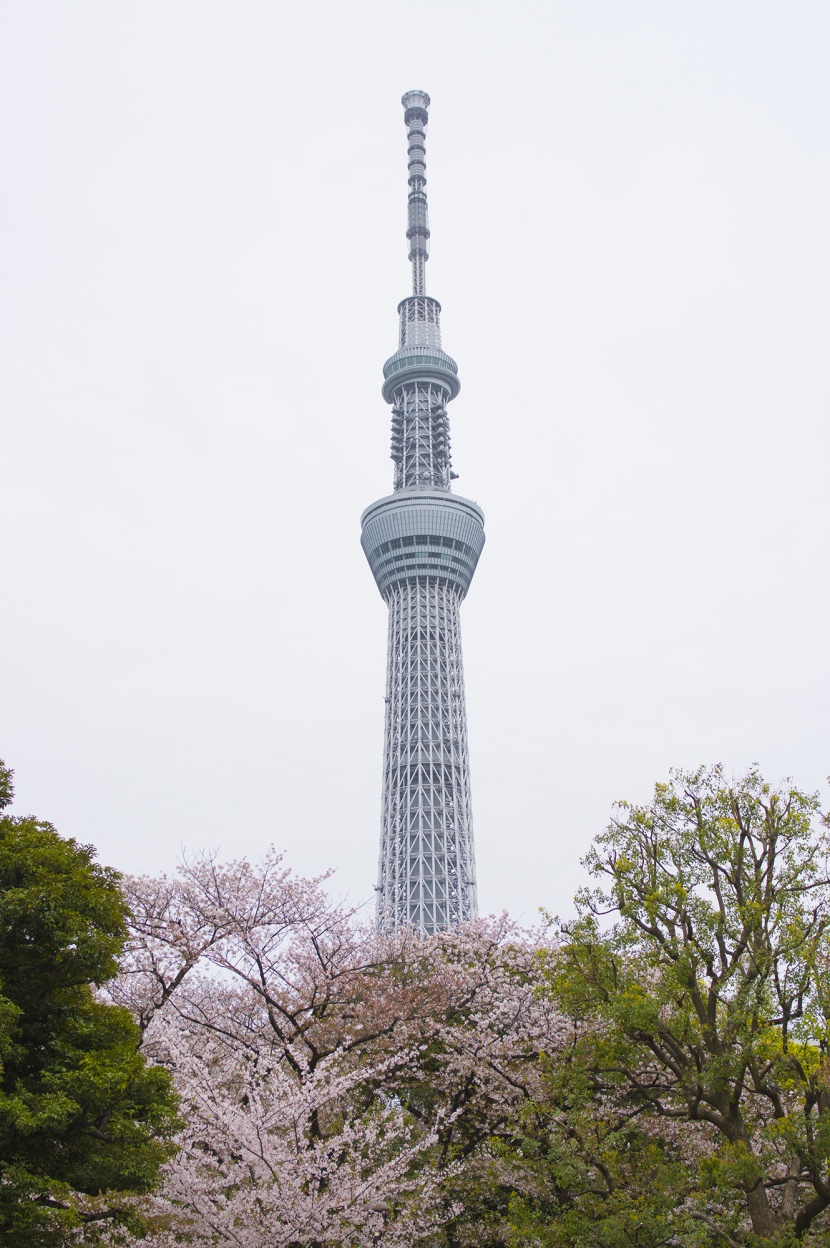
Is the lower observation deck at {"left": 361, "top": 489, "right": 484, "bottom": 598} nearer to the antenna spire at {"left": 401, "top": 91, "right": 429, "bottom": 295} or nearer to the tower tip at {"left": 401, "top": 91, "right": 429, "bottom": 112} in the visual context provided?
the antenna spire at {"left": 401, "top": 91, "right": 429, "bottom": 295}

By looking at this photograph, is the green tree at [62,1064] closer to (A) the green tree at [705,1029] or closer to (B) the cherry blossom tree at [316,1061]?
(B) the cherry blossom tree at [316,1061]

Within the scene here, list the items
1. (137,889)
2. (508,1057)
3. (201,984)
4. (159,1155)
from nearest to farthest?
1. (159,1155)
2. (508,1057)
3. (137,889)
4. (201,984)

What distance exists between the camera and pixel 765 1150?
1336cm

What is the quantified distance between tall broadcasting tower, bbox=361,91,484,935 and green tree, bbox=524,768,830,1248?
58.7m

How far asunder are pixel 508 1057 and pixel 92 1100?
8.66 metres

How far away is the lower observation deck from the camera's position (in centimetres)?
8762

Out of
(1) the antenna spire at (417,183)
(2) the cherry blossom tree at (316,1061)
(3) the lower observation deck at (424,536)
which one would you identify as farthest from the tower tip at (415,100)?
(2) the cherry blossom tree at (316,1061)

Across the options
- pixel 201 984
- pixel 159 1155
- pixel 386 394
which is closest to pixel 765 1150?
pixel 159 1155

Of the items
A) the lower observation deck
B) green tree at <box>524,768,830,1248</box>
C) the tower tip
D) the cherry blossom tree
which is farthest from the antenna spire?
green tree at <box>524,768,830,1248</box>

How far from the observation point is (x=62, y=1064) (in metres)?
13.9

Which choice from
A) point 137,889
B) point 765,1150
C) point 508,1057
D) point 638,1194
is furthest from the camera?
point 137,889

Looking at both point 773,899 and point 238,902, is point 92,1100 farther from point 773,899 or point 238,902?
point 773,899

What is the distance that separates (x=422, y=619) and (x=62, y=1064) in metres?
75.7

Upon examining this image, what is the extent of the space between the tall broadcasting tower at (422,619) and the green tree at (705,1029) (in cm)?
5868
